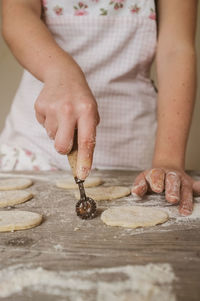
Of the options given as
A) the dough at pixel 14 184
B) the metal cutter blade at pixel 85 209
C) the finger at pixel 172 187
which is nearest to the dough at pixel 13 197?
the dough at pixel 14 184

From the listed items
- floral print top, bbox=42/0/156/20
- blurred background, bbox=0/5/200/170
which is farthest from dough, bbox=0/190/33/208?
blurred background, bbox=0/5/200/170

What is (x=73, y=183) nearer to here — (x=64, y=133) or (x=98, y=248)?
(x=64, y=133)

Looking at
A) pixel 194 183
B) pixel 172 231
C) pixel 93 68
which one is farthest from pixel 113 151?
pixel 172 231

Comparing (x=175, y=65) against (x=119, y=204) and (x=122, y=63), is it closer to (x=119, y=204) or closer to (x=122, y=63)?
(x=122, y=63)

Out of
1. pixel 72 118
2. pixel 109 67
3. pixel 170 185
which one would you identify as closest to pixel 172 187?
pixel 170 185

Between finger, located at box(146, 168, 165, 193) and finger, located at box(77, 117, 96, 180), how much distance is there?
32cm

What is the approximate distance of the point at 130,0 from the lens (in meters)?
1.69

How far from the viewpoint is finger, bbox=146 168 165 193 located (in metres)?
1.12

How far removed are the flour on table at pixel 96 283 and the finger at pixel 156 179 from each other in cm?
46

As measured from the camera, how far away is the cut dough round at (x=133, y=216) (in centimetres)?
89

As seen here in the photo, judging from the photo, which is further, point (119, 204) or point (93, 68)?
point (93, 68)

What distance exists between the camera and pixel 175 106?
1442 mm

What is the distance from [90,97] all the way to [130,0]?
0.99 m

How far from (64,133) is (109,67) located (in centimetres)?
92
